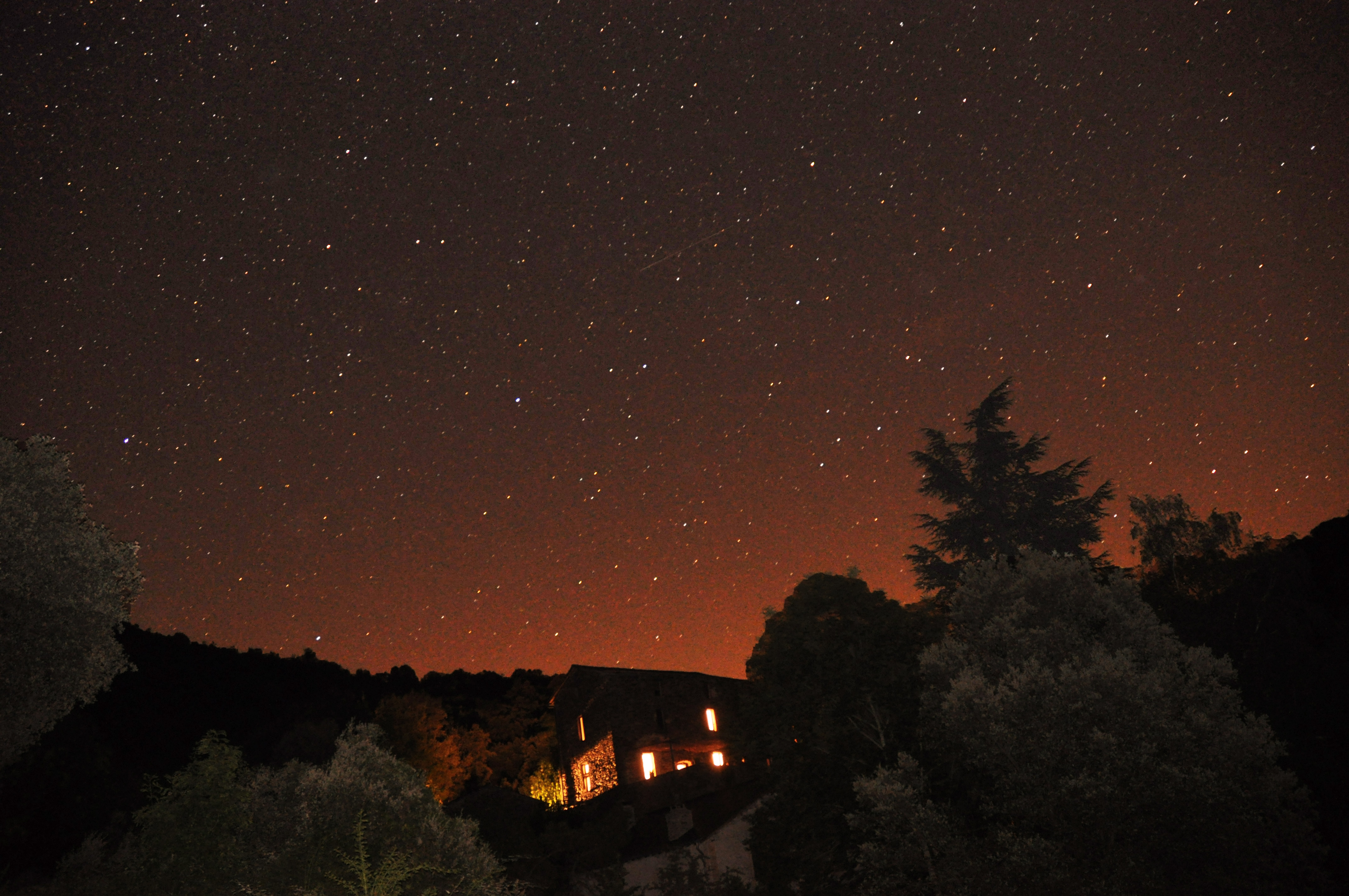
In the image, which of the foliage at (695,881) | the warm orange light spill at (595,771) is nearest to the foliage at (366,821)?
the foliage at (695,881)

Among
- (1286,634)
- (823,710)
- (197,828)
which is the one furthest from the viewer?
(1286,634)

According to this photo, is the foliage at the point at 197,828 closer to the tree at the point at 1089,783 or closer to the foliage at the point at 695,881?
the foliage at the point at 695,881

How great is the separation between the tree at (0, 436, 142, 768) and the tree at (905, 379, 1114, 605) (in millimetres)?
38344

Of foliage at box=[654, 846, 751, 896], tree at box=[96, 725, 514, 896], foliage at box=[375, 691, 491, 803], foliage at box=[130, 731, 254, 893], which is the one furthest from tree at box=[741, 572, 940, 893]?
foliage at box=[375, 691, 491, 803]

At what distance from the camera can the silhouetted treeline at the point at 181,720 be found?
114 ft

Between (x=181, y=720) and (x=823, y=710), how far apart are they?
2478 inches

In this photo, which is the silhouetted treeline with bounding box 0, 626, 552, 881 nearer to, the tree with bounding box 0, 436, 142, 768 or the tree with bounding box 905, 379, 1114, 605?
the tree with bounding box 0, 436, 142, 768

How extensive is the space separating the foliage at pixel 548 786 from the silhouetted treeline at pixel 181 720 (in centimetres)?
704

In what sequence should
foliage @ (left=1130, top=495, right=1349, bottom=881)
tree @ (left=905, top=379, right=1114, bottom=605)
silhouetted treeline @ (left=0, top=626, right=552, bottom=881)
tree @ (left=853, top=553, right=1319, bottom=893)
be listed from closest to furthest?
tree @ (left=853, top=553, right=1319, bottom=893) < foliage @ (left=1130, top=495, right=1349, bottom=881) < silhouetted treeline @ (left=0, top=626, right=552, bottom=881) < tree @ (left=905, top=379, right=1114, bottom=605)

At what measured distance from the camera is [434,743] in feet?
240

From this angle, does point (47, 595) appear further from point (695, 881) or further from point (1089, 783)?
point (1089, 783)

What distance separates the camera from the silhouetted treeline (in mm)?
34625

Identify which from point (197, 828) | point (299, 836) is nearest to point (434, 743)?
point (299, 836)

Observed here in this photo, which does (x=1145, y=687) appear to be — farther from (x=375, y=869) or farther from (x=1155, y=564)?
(x=1155, y=564)
